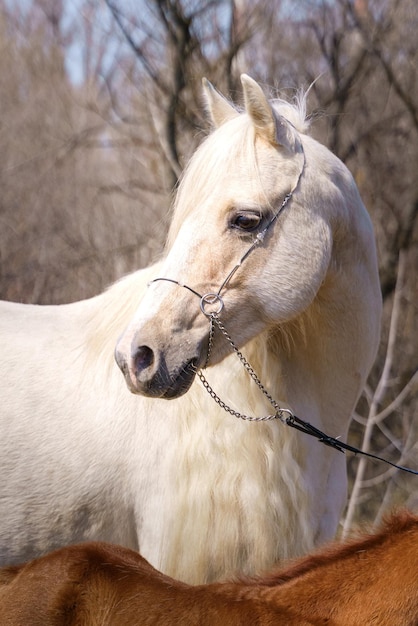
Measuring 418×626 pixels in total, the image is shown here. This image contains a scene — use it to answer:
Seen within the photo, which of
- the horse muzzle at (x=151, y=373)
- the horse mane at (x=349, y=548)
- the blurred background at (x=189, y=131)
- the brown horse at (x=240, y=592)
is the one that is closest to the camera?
the brown horse at (x=240, y=592)

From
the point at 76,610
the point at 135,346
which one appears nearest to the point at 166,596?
the point at 76,610

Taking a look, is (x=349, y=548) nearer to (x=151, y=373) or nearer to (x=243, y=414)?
(x=151, y=373)

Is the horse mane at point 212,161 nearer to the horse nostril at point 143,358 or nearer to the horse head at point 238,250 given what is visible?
the horse head at point 238,250

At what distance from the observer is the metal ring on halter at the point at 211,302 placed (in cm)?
272

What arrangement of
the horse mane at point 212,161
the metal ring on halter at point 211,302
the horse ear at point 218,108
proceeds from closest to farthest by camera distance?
the metal ring on halter at point 211,302, the horse mane at point 212,161, the horse ear at point 218,108

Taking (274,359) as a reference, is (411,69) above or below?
above

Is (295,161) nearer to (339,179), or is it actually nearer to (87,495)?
(339,179)

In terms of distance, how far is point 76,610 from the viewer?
7.28ft

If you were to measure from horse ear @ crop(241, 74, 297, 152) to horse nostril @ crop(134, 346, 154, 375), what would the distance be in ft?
2.89

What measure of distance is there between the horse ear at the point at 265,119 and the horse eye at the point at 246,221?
297 mm

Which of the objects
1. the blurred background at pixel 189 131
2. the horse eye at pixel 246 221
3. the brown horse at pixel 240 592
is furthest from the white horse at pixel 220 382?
the blurred background at pixel 189 131

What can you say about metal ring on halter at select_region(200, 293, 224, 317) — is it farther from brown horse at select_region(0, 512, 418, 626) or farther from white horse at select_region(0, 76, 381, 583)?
brown horse at select_region(0, 512, 418, 626)

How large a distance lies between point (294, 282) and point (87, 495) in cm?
108

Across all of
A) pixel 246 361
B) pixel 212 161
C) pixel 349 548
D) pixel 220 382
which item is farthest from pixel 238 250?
pixel 349 548
